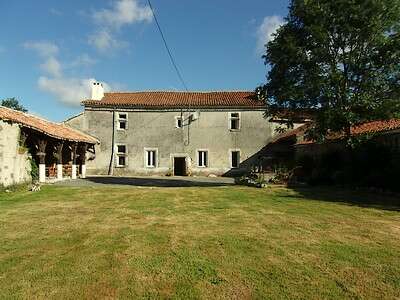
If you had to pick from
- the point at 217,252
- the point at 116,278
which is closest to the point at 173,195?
the point at 217,252

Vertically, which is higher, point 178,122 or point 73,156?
point 178,122

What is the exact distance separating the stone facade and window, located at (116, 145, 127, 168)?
0.08 m

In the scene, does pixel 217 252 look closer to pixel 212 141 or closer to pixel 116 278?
pixel 116 278

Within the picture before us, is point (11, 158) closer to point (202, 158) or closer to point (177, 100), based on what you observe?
point (202, 158)

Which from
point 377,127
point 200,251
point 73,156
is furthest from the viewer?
point 73,156

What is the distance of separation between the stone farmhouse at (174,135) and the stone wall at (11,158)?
447 inches

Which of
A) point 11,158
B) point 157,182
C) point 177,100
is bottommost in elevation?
point 157,182

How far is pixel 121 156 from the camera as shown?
28.9 m

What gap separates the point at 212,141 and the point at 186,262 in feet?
76.2

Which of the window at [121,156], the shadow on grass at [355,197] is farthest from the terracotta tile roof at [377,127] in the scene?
the window at [121,156]

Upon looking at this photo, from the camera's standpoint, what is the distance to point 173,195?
47.4 ft

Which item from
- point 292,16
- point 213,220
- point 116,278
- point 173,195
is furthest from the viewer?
point 292,16

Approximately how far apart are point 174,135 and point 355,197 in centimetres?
1720

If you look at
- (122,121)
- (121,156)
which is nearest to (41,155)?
(121,156)
